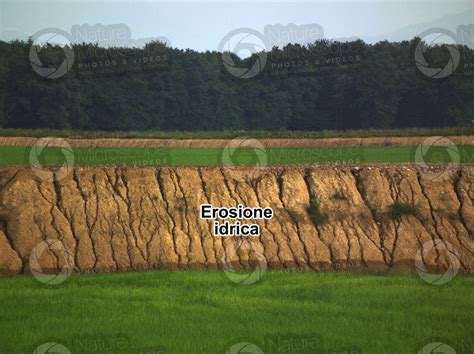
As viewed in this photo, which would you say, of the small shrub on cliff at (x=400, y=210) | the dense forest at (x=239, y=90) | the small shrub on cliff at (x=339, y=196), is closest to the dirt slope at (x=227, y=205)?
the small shrub on cliff at (x=339, y=196)

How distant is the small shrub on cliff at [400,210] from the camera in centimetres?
2977

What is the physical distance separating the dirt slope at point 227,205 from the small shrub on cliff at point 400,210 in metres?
0.18

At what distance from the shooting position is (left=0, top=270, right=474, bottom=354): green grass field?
15.4m

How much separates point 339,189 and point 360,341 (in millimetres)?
15186

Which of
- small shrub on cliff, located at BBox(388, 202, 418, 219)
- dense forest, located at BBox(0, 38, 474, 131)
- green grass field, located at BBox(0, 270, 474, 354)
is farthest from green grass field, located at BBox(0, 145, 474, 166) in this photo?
dense forest, located at BBox(0, 38, 474, 131)

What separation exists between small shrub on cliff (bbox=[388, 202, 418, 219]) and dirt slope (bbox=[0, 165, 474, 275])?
18cm

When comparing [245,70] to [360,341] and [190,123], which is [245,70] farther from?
[360,341]

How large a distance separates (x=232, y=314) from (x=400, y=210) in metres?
13.9

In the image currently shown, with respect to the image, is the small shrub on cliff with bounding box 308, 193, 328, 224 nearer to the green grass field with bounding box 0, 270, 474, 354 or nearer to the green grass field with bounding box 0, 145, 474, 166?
the green grass field with bounding box 0, 145, 474, 166

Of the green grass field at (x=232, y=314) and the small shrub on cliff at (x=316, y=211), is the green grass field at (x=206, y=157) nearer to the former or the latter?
the small shrub on cliff at (x=316, y=211)

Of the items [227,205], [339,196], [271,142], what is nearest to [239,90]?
[271,142]

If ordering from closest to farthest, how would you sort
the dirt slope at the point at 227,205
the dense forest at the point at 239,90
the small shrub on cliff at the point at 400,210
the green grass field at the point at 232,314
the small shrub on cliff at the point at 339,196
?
the green grass field at the point at 232,314, the dirt slope at the point at 227,205, the small shrub on cliff at the point at 400,210, the small shrub on cliff at the point at 339,196, the dense forest at the point at 239,90

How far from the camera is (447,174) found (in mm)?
31625

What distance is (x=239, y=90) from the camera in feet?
365
